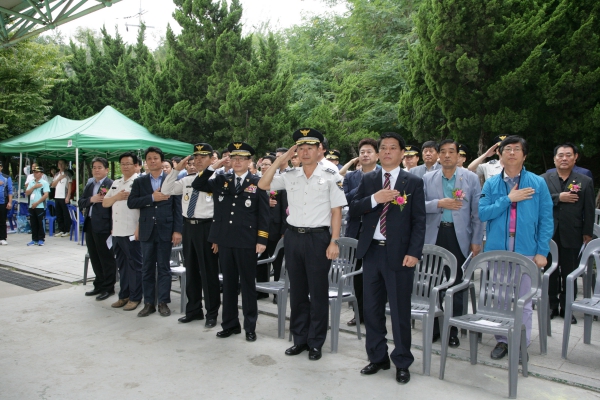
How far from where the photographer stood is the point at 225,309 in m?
4.69

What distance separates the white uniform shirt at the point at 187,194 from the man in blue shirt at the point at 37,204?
6.57 m

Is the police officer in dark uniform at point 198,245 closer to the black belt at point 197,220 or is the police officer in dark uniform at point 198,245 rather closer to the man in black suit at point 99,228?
the black belt at point 197,220

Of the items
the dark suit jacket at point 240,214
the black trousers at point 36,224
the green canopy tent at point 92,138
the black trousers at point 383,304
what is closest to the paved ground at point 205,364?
the black trousers at point 383,304

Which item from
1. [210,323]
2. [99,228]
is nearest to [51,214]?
[99,228]

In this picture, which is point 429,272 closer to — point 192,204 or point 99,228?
point 192,204

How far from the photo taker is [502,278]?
3922 millimetres

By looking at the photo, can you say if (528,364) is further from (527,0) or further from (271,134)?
(271,134)

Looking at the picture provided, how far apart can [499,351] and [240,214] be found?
8.48ft

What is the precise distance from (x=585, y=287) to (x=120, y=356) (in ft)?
15.0

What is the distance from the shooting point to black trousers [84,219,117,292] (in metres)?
6.07

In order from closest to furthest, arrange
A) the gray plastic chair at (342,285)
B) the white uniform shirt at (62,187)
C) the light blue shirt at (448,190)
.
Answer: the gray plastic chair at (342,285)
the light blue shirt at (448,190)
the white uniform shirt at (62,187)

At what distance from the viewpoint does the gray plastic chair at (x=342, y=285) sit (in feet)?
14.0

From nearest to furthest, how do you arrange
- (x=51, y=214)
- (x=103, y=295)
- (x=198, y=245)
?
(x=198, y=245), (x=103, y=295), (x=51, y=214)

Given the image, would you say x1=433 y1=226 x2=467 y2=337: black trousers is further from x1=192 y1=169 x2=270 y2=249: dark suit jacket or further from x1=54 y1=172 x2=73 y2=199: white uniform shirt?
x1=54 y1=172 x2=73 y2=199: white uniform shirt
